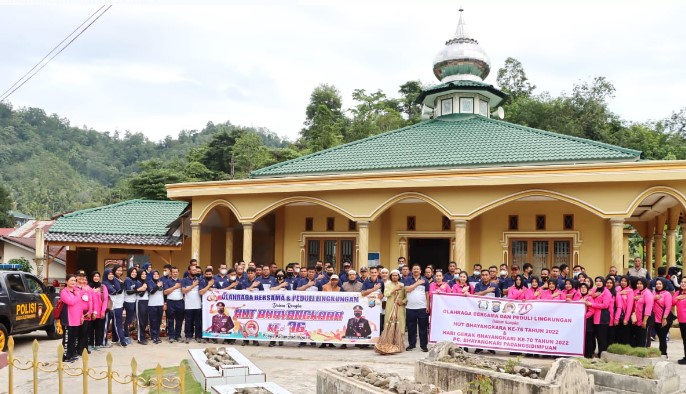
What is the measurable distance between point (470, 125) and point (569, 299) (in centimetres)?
1061

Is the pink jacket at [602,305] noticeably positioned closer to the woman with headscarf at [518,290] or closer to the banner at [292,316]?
the woman with headscarf at [518,290]

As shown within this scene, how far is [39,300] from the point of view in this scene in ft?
39.8

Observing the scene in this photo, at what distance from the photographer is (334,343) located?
11586mm

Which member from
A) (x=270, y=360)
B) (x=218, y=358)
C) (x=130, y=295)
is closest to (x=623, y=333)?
(x=270, y=360)

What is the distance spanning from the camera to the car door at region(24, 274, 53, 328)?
1203 cm

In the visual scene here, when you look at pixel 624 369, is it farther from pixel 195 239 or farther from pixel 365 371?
pixel 195 239

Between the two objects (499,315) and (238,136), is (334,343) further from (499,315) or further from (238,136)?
(238,136)

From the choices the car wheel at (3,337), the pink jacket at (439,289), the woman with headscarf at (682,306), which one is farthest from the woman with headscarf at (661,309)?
the car wheel at (3,337)

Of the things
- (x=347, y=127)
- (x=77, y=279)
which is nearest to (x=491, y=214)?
(x=77, y=279)

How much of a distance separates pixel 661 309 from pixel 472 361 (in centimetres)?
419

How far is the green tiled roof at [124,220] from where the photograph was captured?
19.9 meters

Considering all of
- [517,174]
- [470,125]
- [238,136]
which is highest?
[238,136]

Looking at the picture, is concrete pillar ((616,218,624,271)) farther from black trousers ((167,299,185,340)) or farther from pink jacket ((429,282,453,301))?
black trousers ((167,299,185,340))

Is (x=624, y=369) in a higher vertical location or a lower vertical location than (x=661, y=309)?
lower
